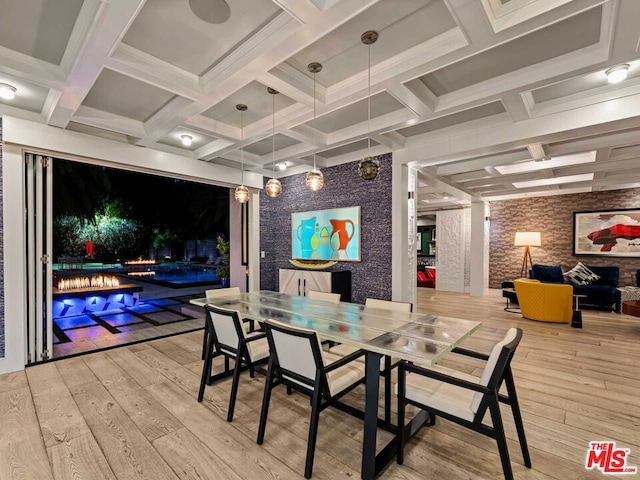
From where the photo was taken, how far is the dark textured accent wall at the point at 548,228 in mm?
6918

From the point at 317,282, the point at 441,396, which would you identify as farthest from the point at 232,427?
the point at 317,282

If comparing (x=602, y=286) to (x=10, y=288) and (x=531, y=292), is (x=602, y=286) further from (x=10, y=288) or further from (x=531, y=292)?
Result: (x=10, y=288)

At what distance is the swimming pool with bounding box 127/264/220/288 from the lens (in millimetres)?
9337

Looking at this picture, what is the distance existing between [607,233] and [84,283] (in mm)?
11192

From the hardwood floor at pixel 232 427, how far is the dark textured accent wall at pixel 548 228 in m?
4.73

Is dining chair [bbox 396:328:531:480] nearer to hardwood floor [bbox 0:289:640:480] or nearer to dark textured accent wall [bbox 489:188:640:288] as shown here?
hardwood floor [bbox 0:289:640:480]

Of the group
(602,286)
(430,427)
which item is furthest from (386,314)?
(602,286)

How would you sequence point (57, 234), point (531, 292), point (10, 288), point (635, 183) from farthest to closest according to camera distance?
point (57, 234), point (635, 183), point (531, 292), point (10, 288)

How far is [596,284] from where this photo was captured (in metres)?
6.38

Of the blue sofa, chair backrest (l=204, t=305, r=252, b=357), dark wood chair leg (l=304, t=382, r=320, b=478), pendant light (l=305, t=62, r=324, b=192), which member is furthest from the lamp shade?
dark wood chair leg (l=304, t=382, r=320, b=478)

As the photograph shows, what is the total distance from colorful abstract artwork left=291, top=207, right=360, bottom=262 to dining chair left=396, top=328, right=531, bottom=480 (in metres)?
3.03

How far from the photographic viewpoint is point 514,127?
340cm

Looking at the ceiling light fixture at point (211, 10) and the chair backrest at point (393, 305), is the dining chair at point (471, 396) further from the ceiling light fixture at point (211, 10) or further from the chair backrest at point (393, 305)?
the ceiling light fixture at point (211, 10)

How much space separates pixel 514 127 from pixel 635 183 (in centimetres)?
539
